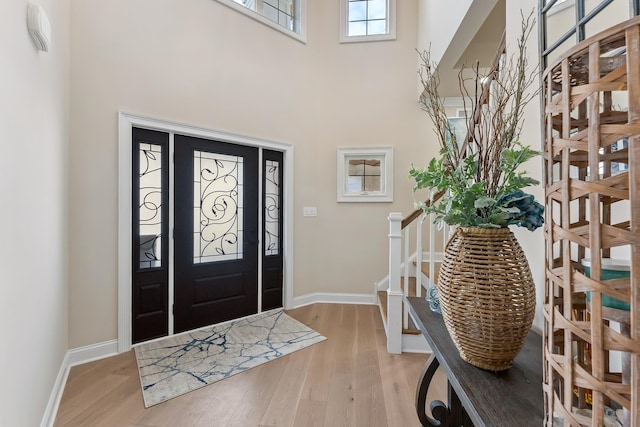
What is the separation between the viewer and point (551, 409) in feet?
1.47

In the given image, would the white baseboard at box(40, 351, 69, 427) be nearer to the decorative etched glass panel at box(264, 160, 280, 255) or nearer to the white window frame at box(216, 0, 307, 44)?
the decorative etched glass panel at box(264, 160, 280, 255)

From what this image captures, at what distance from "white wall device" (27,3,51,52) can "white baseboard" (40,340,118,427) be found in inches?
78.9

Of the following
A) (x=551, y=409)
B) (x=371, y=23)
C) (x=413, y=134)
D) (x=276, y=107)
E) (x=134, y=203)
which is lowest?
(x=551, y=409)

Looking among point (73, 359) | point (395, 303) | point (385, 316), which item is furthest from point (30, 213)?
point (385, 316)

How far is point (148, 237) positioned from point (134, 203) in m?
0.33

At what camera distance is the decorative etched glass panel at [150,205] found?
262 cm

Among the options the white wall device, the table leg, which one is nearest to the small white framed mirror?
the table leg

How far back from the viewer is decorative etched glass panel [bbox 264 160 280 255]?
135 inches

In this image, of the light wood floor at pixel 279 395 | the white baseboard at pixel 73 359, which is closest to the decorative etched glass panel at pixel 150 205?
the white baseboard at pixel 73 359

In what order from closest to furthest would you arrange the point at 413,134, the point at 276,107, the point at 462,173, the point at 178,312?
the point at 462,173 < the point at 178,312 < the point at 276,107 < the point at 413,134

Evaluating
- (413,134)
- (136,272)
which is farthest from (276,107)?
(136,272)

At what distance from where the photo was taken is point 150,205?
105 inches

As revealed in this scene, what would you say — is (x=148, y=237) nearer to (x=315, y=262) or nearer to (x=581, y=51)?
(x=315, y=262)

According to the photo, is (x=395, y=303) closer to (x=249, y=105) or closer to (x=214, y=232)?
(x=214, y=232)
